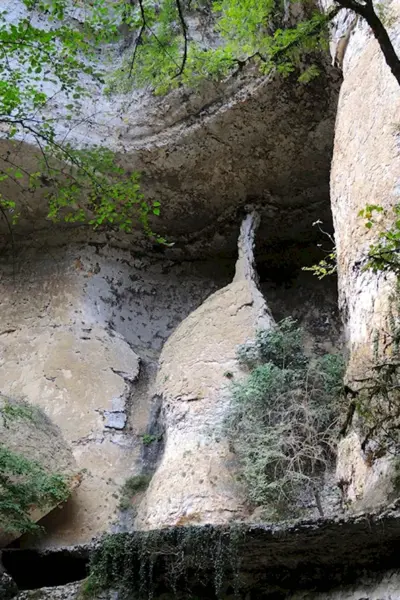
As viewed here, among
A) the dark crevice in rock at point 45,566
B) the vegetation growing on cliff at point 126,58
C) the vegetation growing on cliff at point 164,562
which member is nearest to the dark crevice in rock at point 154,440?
the vegetation growing on cliff at point 126,58

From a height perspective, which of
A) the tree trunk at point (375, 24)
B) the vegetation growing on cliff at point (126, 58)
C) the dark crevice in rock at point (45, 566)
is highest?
the vegetation growing on cliff at point (126, 58)

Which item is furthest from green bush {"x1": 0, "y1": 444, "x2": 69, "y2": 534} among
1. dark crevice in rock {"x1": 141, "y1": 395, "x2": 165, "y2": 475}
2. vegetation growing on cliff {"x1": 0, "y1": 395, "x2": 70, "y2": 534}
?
dark crevice in rock {"x1": 141, "y1": 395, "x2": 165, "y2": 475}

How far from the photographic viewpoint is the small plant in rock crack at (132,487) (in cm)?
747

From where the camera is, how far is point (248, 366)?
24.8 ft

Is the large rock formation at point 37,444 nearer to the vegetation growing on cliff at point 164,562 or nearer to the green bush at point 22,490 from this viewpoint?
the green bush at point 22,490

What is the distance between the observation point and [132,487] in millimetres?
7586

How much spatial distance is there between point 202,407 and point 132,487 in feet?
4.35

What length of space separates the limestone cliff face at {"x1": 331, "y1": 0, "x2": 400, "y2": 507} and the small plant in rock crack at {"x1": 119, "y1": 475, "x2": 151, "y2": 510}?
11.4 feet

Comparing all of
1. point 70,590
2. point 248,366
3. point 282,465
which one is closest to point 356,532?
point 70,590

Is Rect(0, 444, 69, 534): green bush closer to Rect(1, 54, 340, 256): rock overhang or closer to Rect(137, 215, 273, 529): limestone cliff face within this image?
Rect(137, 215, 273, 529): limestone cliff face

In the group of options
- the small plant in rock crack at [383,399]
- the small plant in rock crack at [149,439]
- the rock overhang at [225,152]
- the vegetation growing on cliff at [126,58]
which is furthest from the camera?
the rock overhang at [225,152]

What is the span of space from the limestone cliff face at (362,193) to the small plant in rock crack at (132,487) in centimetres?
348

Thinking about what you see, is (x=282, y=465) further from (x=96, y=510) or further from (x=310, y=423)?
(x=96, y=510)

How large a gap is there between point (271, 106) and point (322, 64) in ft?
3.15
